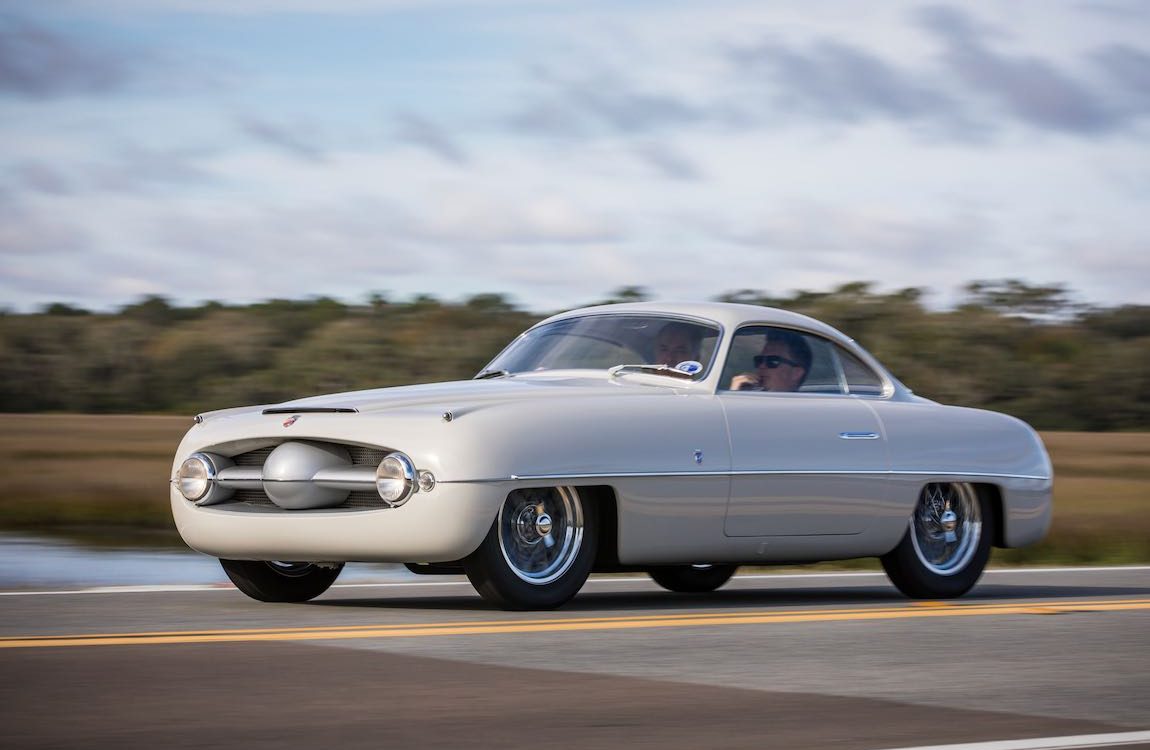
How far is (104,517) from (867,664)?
51.6ft

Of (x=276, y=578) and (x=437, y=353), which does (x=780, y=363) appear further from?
(x=437, y=353)

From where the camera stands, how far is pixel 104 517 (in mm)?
22062

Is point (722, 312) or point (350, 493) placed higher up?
point (722, 312)

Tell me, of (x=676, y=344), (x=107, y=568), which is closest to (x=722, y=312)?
(x=676, y=344)

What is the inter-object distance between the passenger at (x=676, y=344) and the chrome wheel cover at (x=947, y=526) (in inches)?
65.2

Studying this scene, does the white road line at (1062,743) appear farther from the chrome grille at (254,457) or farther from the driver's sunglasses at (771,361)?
the driver's sunglasses at (771,361)

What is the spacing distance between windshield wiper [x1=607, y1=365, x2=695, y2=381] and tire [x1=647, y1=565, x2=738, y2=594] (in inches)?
69.6

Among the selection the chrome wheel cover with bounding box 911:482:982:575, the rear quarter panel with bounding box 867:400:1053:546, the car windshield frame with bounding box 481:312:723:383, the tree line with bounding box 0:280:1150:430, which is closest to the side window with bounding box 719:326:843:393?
the car windshield frame with bounding box 481:312:723:383

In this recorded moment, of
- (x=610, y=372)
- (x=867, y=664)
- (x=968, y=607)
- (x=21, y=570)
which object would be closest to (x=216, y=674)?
(x=867, y=664)

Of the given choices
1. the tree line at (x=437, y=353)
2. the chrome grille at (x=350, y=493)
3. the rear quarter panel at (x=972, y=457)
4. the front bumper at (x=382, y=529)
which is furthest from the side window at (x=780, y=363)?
the tree line at (x=437, y=353)

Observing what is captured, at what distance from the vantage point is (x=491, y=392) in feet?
31.9

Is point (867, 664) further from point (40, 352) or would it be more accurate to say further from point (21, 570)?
point (40, 352)

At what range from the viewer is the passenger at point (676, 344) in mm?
10547

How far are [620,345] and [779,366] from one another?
910 mm
